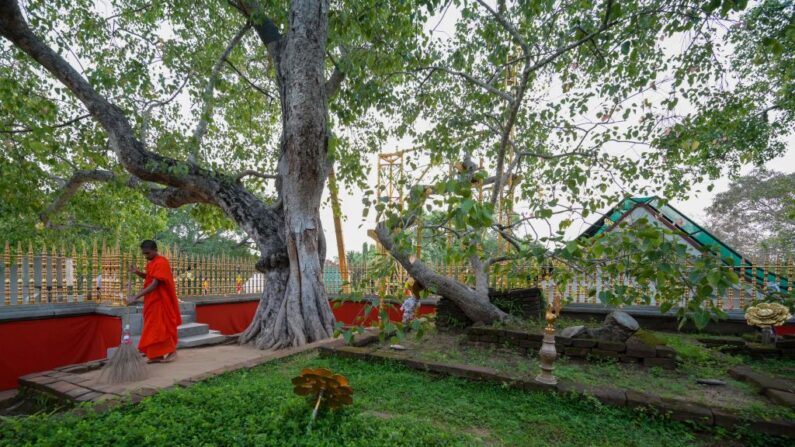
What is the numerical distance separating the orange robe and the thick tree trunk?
1.45 metres

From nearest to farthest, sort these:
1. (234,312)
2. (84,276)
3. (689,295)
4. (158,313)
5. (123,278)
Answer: (158,313), (84,276), (123,278), (689,295), (234,312)

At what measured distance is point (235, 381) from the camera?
408 centimetres

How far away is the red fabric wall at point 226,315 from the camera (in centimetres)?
830

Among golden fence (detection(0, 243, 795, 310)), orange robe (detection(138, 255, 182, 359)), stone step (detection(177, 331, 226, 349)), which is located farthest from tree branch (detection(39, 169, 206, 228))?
stone step (detection(177, 331, 226, 349))

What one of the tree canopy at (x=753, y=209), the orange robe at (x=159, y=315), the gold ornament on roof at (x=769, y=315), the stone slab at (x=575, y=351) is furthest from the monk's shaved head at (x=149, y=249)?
the tree canopy at (x=753, y=209)

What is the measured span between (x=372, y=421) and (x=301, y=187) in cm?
457

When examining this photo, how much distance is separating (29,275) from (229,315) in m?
3.84

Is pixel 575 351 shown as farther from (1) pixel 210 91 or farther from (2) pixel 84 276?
(2) pixel 84 276

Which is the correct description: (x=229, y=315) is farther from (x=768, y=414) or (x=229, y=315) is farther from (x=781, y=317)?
(x=781, y=317)

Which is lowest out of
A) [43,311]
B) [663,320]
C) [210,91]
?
[663,320]

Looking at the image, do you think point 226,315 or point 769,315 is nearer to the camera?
point 769,315

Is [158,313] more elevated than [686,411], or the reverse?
[158,313]

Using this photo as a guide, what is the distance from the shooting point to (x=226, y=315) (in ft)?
29.0

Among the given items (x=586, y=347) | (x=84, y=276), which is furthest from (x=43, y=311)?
(x=586, y=347)
